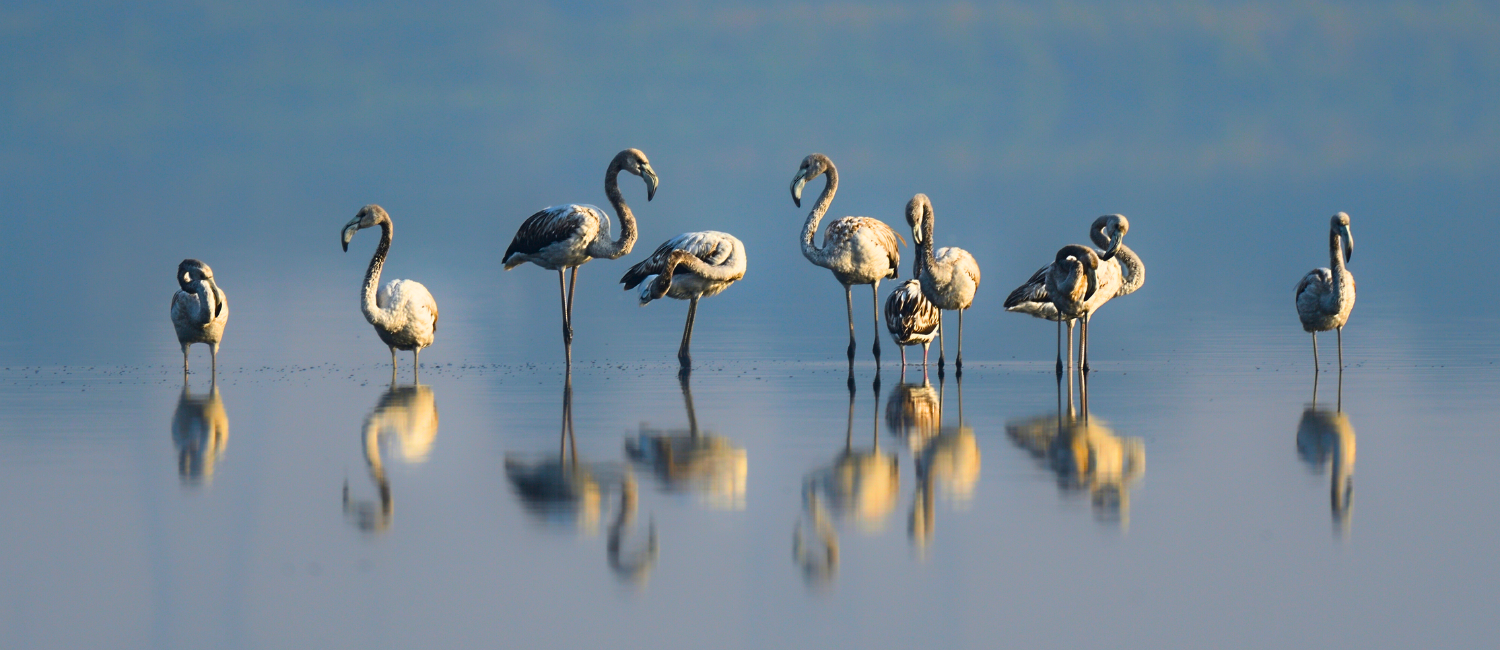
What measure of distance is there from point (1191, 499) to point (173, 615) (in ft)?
15.3

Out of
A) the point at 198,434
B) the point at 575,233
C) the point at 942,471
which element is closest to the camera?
the point at 942,471

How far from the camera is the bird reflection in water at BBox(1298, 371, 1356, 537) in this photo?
293 inches

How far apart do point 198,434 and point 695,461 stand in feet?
11.8

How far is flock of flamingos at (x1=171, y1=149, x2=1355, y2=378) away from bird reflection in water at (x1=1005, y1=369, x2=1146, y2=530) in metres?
Answer: 3.35

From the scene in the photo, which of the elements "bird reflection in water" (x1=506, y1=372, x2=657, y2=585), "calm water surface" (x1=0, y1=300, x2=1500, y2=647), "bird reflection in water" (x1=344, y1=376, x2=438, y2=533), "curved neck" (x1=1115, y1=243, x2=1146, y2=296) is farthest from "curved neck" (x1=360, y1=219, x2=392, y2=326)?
"curved neck" (x1=1115, y1=243, x2=1146, y2=296)

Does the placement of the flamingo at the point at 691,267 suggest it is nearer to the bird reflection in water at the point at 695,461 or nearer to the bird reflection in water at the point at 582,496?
the bird reflection in water at the point at 695,461

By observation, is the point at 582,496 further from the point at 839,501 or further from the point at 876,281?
the point at 876,281

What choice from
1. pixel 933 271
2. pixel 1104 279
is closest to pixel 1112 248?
pixel 1104 279

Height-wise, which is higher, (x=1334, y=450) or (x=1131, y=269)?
(x=1131, y=269)

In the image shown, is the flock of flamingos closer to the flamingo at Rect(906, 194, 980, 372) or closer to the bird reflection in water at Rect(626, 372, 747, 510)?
the flamingo at Rect(906, 194, 980, 372)

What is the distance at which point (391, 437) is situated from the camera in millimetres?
10094

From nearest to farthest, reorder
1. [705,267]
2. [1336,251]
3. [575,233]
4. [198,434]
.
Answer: [198,434] < [1336,251] < [705,267] < [575,233]

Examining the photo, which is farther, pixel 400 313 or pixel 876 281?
pixel 876 281

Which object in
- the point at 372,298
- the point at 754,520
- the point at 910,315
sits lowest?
the point at 754,520
